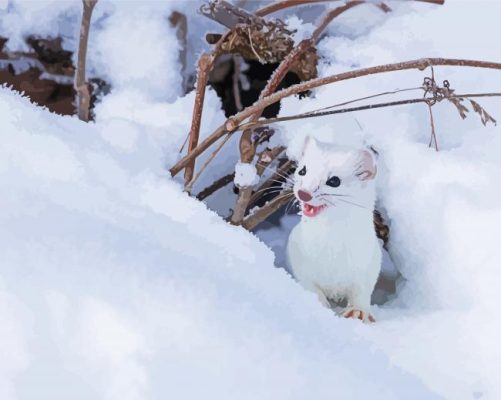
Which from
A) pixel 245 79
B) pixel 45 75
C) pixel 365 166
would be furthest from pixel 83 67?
pixel 365 166

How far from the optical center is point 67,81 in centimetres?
73

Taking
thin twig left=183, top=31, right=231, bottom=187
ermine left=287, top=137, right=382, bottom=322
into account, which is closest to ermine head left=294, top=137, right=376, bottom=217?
ermine left=287, top=137, right=382, bottom=322

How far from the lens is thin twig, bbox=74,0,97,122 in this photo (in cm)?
63

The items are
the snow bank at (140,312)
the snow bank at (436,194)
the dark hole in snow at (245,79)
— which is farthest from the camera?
the dark hole in snow at (245,79)

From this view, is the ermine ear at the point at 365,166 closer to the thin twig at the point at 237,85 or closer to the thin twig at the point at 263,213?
the thin twig at the point at 263,213

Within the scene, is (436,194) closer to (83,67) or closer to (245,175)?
(245,175)

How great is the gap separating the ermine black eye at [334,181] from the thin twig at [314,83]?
0.29 feet

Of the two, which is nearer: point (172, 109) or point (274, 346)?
point (274, 346)

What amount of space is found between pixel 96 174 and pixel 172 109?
168 millimetres

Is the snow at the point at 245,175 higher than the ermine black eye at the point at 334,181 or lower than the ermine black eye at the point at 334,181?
lower

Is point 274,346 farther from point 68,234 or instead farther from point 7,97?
point 7,97

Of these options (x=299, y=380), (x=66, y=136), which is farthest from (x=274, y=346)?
(x=66, y=136)

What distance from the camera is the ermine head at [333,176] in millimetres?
585

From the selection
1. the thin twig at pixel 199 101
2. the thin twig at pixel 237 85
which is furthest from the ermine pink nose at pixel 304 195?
the thin twig at pixel 237 85
